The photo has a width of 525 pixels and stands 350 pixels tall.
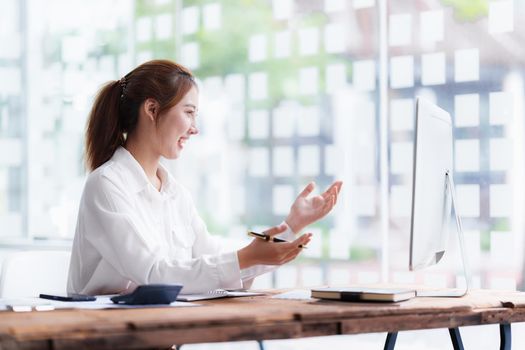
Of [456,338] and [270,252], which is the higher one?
[270,252]

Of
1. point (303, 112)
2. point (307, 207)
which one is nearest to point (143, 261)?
point (307, 207)

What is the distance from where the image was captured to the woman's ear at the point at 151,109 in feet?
7.79

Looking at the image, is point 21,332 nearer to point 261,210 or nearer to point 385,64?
point 385,64

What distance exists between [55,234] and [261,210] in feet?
4.78

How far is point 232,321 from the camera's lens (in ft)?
4.79

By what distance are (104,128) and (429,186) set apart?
0.96 metres

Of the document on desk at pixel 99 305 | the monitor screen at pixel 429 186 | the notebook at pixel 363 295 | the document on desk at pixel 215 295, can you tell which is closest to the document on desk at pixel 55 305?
the document on desk at pixel 99 305

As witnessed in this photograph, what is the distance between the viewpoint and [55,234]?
515cm

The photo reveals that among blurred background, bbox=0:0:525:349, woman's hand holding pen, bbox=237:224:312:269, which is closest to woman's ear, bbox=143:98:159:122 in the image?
woman's hand holding pen, bbox=237:224:312:269

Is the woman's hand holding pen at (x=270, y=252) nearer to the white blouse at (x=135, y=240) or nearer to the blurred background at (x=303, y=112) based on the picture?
the white blouse at (x=135, y=240)

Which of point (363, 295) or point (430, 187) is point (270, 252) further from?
point (430, 187)

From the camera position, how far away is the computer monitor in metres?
1.88

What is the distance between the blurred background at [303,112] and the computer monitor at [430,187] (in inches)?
55.4

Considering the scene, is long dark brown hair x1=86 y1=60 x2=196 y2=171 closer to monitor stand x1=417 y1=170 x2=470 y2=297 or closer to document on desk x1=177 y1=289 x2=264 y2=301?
document on desk x1=177 y1=289 x2=264 y2=301
